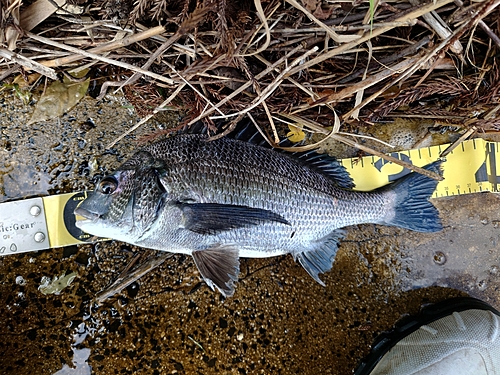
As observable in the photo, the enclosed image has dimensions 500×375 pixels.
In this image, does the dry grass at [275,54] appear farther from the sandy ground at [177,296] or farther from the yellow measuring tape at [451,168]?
the sandy ground at [177,296]

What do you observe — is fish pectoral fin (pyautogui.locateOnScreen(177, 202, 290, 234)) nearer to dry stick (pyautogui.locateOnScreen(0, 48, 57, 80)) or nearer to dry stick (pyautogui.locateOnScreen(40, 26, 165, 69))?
dry stick (pyautogui.locateOnScreen(40, 26, 165, 69))

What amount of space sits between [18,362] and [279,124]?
217cm

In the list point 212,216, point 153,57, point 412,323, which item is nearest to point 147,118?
point 153,57

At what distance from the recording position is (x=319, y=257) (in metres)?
2.11

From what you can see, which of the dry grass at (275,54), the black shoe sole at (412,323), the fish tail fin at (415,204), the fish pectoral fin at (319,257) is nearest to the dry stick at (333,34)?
the dry grass at (275,54)

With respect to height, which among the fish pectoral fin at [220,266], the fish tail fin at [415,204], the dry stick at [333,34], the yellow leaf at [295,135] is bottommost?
the fish pectoral fin at [220,266]

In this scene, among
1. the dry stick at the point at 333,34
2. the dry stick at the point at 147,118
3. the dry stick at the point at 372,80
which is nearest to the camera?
the dry stick at the point at 333,34

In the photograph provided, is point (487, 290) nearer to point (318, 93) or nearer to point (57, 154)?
point (318, 93)

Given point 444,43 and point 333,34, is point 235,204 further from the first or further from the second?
point 444,43

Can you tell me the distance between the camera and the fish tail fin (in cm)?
210

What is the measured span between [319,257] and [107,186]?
1.26 metres

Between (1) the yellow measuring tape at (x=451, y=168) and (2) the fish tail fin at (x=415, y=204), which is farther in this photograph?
(1) the yellow measuring tape at (x=451, y=168)

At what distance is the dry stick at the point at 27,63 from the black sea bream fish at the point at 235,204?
0.67 metres

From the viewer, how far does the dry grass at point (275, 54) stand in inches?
67.9
